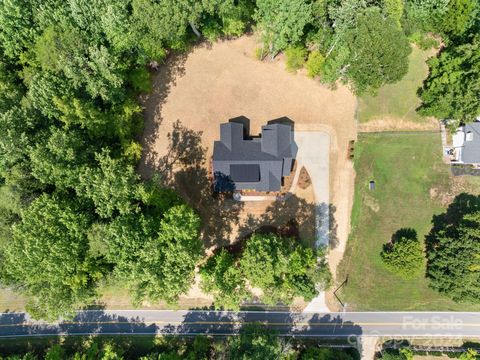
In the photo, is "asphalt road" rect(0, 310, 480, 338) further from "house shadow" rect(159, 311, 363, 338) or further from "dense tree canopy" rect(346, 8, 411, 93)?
Result: "dense tree canopy" rect(346, 8, 411, 93)

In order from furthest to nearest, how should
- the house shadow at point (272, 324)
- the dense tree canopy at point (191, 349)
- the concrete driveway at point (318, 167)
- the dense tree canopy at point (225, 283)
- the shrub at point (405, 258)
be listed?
the concrete driveway at point (318, 167), the house shadow at point (272, 324), the shrub at point (405, 258), the dense tree canopy at point (191, 349), the dense tree canopy at point (225, 283)

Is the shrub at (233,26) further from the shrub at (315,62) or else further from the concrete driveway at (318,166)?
the concrete driveway at (318,166)

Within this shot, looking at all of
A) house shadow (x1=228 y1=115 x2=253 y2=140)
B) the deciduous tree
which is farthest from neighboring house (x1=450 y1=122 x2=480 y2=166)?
the deciduous tree

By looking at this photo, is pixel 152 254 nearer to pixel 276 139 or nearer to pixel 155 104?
pixel 276 139

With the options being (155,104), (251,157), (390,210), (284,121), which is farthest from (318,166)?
(155,104)

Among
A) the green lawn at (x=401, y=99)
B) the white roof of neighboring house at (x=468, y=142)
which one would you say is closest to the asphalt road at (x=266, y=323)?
the white roof of neighboring house at (x=468, y=142)

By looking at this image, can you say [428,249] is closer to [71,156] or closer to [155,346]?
[155,346]

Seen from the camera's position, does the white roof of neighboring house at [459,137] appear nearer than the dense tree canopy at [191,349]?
No
